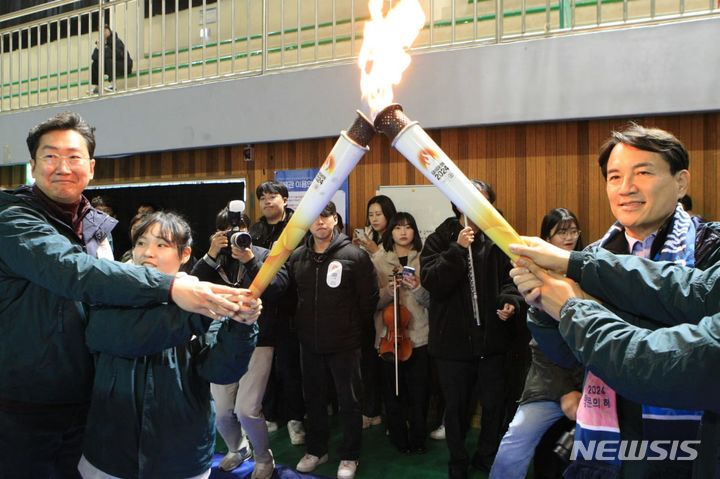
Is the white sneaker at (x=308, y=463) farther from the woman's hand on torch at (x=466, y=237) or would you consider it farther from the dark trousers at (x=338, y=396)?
the woman's hand on torch at (x=466, y=237)

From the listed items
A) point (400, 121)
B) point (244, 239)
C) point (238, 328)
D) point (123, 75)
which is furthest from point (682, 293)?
point (123, 75)

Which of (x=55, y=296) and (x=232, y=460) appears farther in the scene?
(x=232, y=460)

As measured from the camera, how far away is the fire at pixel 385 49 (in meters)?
1.77

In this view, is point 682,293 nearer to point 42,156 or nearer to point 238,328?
point 238,328

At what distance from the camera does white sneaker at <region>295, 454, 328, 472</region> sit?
3598 mm

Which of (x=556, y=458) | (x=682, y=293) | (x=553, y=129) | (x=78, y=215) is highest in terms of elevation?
(x=553, y=129)

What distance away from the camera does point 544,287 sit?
1.50 m

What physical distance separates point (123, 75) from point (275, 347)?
4.21 m

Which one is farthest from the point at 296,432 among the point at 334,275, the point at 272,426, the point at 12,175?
the point at 12,175

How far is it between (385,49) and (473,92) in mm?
2539

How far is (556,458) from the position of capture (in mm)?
3336

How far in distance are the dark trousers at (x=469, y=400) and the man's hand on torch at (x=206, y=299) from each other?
2070mm

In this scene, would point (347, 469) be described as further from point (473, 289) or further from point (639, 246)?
point (639, 246)

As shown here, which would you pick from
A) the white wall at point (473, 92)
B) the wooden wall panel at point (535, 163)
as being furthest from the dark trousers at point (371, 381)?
the white wall at point (473, 92)
